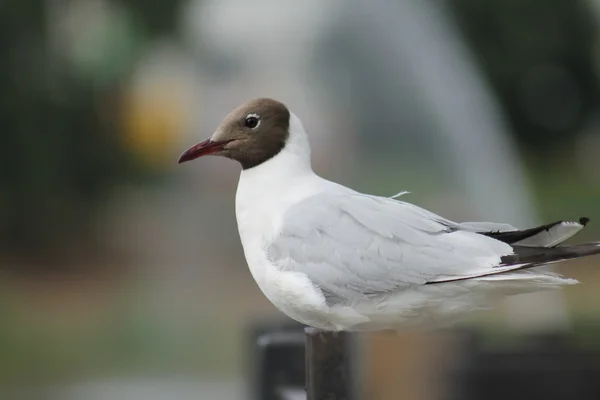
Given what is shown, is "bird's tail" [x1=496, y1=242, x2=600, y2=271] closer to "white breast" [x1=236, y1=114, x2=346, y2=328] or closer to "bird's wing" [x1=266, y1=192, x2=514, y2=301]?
"bird's wing" [x1=266, y1=192, x2=514, y2=301]

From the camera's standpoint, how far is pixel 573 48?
457 centimetres

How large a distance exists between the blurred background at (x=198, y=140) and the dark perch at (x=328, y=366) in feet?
8.21

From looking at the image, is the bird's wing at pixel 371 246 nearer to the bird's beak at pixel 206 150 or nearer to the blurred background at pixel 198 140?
the bird's beak at pixel 206 150

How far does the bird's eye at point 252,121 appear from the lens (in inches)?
27.0

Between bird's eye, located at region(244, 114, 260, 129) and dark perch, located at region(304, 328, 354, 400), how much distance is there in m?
0.15

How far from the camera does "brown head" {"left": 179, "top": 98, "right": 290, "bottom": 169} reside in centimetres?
69

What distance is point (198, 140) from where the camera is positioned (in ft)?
13.5

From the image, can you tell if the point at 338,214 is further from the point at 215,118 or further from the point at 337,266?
the point at 215,118

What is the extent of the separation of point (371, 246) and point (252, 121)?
4.9 inches

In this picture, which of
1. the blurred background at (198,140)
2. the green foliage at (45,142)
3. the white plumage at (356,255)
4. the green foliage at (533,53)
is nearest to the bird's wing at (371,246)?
the white plumage at (356,255)

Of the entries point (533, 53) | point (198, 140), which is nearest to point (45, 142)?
point (198, 140)

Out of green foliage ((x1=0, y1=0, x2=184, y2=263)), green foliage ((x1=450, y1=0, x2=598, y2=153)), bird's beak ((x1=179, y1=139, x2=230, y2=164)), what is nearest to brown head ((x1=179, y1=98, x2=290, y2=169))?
bird's beak ((x1=179, y1=139, x2=230, y2=164))

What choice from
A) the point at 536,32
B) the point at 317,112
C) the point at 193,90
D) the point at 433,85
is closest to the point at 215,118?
the point at 193,90

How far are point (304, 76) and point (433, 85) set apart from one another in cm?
54
